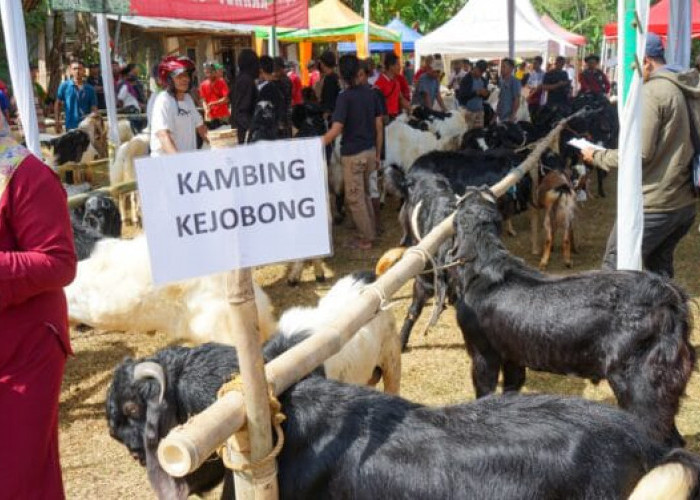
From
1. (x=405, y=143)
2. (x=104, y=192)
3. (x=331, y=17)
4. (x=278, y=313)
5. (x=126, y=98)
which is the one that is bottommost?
(x=278, y=313)

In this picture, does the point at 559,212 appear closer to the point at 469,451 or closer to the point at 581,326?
the point at 581,326

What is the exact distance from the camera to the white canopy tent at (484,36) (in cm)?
1869

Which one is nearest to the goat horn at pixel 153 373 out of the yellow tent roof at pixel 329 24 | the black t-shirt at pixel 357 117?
the black t-shirt at pixel 357 117

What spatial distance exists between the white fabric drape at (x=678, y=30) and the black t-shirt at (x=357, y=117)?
3.56 metres

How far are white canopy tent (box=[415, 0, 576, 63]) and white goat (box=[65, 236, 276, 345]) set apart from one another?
15.1 meters

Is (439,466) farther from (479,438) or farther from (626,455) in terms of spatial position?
(626,455)

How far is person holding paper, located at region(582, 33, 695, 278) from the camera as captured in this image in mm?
4512

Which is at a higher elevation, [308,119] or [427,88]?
[427,88]

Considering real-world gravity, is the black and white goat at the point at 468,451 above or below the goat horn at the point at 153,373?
below

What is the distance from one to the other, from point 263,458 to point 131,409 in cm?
77

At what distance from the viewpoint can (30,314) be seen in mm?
2381

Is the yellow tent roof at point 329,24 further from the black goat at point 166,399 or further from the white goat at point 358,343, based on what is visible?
the black goat at point 166,399

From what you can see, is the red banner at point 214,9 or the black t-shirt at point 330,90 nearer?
the red banner at point 214,9

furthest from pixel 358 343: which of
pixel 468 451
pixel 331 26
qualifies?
pixel 331 26
